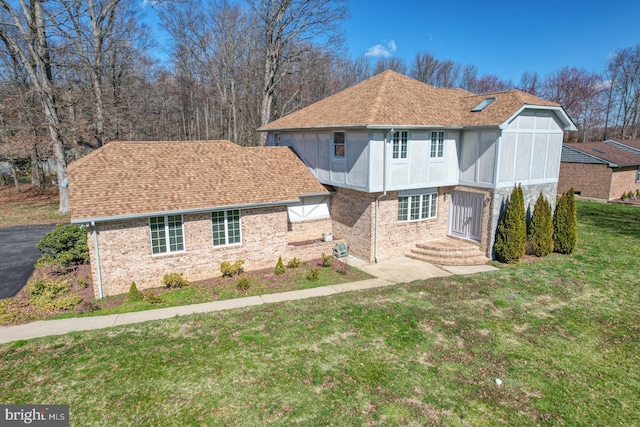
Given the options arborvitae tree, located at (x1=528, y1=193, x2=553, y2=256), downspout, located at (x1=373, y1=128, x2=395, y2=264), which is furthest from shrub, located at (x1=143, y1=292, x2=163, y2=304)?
arborvitae tree, located at (x1=528, y1=193, x2=553, y2=256)

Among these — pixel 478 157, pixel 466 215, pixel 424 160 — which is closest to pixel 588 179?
pixel 466 215

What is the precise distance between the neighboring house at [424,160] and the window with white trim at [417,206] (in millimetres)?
46

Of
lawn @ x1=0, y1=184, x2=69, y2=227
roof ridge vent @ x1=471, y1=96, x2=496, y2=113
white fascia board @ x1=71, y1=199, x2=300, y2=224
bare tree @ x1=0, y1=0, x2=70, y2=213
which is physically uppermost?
bare tree @ x1=0, y1=0, x2=70, y2=213

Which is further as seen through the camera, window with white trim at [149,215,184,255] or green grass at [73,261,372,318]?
window with white trim at [149,215,184,255]

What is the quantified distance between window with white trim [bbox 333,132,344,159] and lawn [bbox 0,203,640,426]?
6.96 meters

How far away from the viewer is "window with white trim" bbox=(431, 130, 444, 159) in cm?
1691

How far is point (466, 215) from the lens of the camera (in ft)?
59.3

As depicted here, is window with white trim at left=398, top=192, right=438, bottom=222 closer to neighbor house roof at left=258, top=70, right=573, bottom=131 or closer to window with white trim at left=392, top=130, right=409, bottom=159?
window with white trim at left=392, top=130, right=409, bottom=159

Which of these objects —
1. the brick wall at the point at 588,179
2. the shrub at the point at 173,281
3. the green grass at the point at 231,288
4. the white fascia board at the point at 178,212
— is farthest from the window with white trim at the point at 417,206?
the brick wall at the point at 588,179

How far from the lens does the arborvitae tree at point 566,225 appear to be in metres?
17.9

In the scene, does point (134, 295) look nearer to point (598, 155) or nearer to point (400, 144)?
point (400, 144)

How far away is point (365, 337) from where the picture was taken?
10148 mm

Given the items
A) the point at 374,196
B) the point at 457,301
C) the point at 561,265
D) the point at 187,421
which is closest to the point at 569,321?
the point at 457,301

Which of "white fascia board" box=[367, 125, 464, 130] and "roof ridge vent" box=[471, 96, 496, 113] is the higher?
"roof ridge vent" box=[471, 96, 496, 113]
